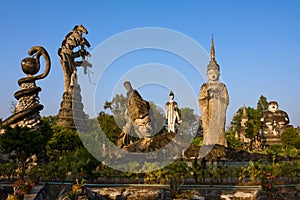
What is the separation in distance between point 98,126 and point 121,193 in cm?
1804

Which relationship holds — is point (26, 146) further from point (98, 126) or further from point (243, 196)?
point (98, 126)

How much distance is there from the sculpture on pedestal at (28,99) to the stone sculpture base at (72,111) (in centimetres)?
642

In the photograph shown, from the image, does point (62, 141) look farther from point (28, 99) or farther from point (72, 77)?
point (72, 77)

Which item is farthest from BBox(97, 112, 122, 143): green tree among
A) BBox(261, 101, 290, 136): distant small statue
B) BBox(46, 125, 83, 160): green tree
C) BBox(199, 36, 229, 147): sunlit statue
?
BBox(261, 101, 290, 136): distant small statue

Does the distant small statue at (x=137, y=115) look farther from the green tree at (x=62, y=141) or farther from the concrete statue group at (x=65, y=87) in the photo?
the green tree at (x=62, y=141)

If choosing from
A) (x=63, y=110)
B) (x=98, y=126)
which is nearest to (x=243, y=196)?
(x=63, y=110)

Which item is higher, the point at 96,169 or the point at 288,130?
the point at 288,130

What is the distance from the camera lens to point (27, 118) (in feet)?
55.9

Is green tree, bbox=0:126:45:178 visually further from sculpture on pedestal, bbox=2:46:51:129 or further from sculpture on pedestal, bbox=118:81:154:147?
sculpture on pedestal, bbox=118:81:154:147

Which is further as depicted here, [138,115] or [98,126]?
[98,126]

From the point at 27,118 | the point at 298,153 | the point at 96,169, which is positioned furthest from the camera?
the point at 298,153

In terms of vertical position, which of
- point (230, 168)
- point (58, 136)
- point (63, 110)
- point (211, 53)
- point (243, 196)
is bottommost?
point (243, 196)

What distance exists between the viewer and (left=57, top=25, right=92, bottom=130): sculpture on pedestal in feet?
80.2

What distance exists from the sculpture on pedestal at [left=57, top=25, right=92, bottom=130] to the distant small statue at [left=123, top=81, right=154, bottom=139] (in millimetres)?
7561
